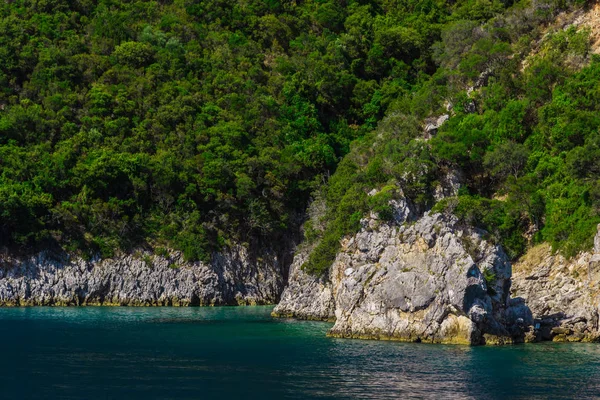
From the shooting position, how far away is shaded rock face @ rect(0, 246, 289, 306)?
269 ft

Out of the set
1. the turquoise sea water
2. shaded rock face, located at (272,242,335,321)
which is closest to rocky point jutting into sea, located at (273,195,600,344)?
the turquoise sea water

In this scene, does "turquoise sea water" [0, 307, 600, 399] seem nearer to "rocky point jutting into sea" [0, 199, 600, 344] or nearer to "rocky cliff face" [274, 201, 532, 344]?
"rocky cliff face" [274, 201, 532, 344]

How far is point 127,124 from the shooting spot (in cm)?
9931

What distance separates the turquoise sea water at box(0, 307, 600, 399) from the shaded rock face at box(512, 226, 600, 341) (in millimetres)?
2668

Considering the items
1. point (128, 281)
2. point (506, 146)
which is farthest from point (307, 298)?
point (506, 146)

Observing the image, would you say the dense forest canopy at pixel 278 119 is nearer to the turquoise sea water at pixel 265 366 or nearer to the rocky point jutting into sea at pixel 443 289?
the rocky point jutting into sea at pixel 443 289

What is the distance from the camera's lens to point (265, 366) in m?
42.4

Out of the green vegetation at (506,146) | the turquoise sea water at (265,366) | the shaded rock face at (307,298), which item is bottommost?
the turquoise sea water at (265,366)

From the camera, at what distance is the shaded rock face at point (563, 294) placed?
52375 millimetres

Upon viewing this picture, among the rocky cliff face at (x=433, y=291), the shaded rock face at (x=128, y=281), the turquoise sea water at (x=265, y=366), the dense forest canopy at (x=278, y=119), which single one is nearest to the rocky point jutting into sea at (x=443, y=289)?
the rocky cliff face at (x=433, y=291)

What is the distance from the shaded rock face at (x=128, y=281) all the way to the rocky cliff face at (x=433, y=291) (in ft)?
109

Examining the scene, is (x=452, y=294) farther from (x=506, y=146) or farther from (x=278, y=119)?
(x=278, y=119)

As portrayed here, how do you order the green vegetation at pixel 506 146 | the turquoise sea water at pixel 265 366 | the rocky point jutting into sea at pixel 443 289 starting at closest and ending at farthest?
1. the turquoise sea water at pixel 265 366
2. the rocky point jutting into sea at pixel 443 289
3. the green vegetation at pixel 506 146

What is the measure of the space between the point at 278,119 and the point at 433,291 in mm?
59371
